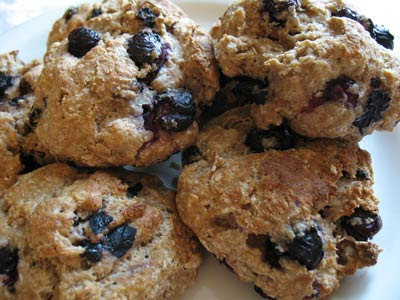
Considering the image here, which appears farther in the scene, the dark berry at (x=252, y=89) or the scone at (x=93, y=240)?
the dark berry at (x=252, y=89)

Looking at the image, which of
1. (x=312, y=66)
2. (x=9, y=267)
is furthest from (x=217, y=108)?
(x=9, y=267)

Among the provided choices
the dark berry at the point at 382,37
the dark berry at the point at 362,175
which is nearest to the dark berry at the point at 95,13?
the dark berry at the point at 382,37

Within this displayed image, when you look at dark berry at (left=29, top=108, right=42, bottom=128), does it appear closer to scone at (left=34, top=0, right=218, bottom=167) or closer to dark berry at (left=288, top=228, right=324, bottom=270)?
scone at (left=34, top=0, right=218, bottom=167)

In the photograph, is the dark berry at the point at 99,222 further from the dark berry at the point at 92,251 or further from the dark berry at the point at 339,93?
the dark berry at the point at 339,93

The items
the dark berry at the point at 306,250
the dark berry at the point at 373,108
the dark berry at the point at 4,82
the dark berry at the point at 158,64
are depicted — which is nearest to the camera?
the dark berry at the point at 306,250

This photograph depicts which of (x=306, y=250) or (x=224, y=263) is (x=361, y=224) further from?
(x=224, y=263)

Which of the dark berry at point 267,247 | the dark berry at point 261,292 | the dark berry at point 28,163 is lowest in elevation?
the dark berry at point 261,292
